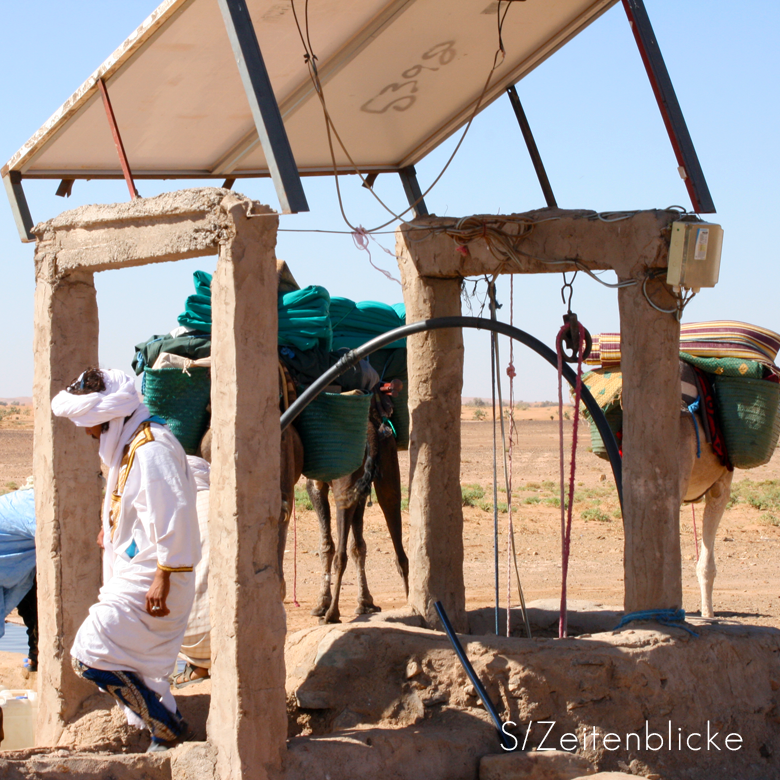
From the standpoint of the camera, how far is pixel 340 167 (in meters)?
7.05

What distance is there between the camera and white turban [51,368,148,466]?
4.68m

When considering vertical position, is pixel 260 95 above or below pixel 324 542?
above

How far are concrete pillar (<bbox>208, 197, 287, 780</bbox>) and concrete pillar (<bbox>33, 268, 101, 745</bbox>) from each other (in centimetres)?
125

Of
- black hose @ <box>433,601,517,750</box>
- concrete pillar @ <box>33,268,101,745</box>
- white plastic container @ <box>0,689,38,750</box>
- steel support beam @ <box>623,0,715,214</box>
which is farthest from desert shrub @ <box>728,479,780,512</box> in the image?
concrete pillar @ <box>33,268,101,745</box>

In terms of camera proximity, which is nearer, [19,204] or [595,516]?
[19,204]

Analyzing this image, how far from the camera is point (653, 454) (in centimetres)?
566

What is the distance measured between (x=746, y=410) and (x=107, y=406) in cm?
540

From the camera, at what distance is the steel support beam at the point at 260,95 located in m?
4.35

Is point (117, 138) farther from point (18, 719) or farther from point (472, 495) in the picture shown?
point (472, 495)

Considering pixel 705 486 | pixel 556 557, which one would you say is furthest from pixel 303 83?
pixel 556 557

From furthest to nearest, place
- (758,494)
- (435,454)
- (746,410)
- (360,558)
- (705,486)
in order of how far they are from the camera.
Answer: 1. (758,494)
2. (360,558)
3. (705,486)
4. (746,410)
5. (435,454)

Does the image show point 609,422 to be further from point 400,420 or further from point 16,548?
point 16,548

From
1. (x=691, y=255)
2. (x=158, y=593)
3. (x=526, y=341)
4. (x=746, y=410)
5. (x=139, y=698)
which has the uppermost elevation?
(x=691, y=255)

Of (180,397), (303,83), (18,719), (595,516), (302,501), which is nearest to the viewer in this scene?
(303,83)
